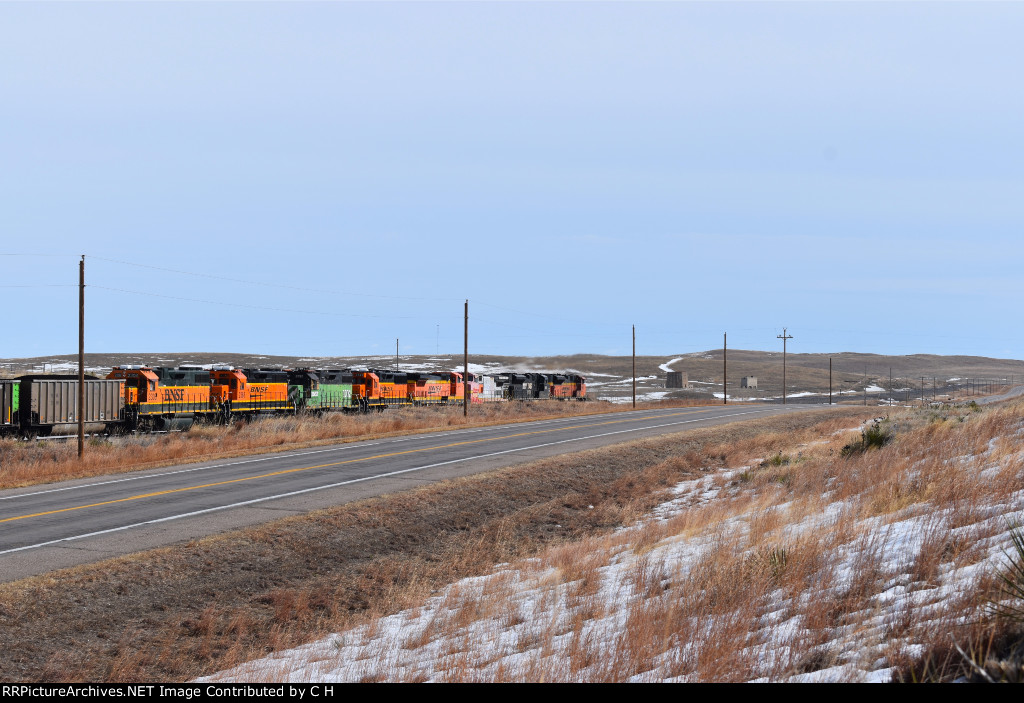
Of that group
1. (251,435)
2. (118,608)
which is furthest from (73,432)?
(118,608)

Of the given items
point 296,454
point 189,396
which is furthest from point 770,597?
point 189,396

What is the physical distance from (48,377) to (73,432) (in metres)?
3.53

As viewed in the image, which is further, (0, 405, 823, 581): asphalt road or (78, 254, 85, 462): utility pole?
(78, 254, 85, 462): utility pole

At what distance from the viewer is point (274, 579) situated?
14.5 m

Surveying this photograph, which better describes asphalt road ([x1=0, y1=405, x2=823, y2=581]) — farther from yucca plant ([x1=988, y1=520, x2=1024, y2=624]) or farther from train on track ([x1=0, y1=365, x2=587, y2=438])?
train on track ([x1=0, y1=365, x2=587, y2=438])

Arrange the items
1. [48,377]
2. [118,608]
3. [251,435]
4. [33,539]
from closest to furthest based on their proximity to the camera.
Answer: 1. [118,608]
2. [33,539]
3. [251,435]
4. [48,377]

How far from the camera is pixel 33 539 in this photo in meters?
15.6

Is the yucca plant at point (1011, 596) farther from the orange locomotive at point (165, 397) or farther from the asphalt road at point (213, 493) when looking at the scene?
the orange locomotive at point (165, 397)

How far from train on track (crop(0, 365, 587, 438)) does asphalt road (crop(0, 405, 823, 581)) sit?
48.3ft

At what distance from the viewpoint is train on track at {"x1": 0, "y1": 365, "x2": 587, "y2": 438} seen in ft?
132

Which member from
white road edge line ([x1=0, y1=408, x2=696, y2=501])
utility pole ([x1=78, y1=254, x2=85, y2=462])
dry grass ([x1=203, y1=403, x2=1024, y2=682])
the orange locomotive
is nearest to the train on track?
the orange locomotive

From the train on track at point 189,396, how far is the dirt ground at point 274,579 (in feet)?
79.0

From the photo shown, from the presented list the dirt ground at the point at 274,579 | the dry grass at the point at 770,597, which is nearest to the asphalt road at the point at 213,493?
the dirt ground at the point at 274,579
